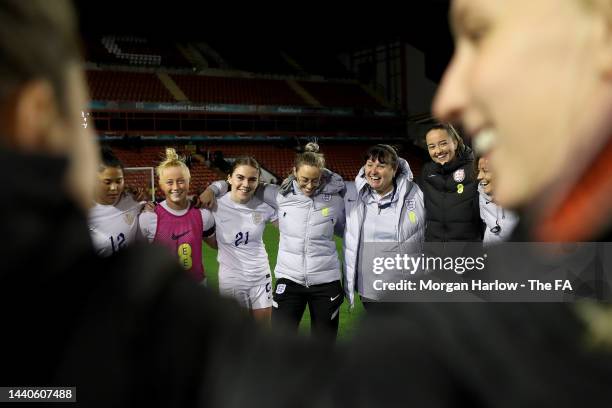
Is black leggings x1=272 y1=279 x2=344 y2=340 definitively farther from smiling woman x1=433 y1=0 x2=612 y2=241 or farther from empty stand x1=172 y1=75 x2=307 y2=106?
empty stand x1=172 y1=75 x2=307 y2=106

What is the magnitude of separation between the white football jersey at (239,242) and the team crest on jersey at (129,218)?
770 mm

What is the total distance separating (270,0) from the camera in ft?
71.4

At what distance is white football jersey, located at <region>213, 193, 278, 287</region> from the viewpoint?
507 cm

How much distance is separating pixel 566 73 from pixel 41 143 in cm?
35

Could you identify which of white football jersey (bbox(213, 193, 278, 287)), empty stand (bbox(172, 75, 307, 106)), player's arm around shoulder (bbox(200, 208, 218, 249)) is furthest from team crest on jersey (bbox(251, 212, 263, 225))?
empty stand (bbox(172, 75, 307, 106))

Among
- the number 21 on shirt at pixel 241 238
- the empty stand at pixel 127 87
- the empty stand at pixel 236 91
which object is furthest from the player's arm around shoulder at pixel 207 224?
the empty stand at pixel 236 91

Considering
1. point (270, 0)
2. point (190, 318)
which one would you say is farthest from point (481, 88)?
point (270, 0)

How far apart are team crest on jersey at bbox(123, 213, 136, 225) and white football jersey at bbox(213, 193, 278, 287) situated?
770 mm

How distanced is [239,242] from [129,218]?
1024mm

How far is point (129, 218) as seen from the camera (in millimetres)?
4504

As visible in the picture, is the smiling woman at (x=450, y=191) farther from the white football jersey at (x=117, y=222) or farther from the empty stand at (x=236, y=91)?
the empty stand at (x=236, y=91)

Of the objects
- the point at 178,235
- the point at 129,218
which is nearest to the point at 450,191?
the point at 178,235

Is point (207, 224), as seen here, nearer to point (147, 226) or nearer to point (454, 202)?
point (147, 226)

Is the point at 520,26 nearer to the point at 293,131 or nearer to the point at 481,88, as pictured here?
the point at 481,88
